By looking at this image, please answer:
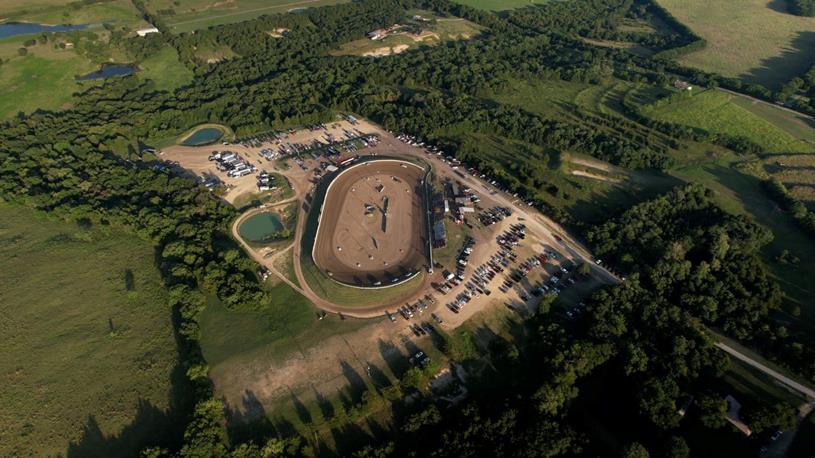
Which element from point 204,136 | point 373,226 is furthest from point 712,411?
point 204,136

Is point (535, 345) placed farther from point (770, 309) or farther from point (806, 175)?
point (806, 175)

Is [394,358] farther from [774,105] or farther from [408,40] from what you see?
[774,105]

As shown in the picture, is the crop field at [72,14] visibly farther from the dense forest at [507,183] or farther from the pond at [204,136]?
the pond at [204,136]

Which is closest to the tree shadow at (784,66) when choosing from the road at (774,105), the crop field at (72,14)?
the road at (774,105)

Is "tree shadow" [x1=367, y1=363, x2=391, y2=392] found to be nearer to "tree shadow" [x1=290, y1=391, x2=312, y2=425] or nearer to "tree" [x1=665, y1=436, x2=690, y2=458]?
"tree shadow" [x1=290, y1=391, x2=312, y2=425]

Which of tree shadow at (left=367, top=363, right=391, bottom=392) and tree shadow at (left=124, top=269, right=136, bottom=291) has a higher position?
tree shadow at (left=124, top=269, right=136, bottom=291)

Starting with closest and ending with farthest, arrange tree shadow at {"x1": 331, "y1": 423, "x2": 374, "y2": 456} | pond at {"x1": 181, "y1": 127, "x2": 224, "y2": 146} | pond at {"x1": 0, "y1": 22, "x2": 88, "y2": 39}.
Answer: tree shadow at {"x1": 331, "y1": 423, "x2": 374, "y2": 456} → pond at {"x1": 181, "y1": 127, "x2": 224, "y2": 146} → pond at {"x1": 0, "y1": 22, "x2": 88, "y2": 39}

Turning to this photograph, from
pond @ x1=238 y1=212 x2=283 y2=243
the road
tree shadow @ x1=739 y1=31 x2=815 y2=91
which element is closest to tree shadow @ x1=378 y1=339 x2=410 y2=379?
pond @ x1=238 y1=212 x2=283 y2=243
